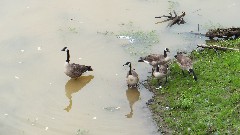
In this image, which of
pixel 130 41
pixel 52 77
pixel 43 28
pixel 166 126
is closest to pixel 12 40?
pixel 43 28

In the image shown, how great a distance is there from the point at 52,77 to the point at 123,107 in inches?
153

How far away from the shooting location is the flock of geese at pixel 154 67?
1853cm

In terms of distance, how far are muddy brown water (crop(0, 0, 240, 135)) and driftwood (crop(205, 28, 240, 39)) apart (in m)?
0.67

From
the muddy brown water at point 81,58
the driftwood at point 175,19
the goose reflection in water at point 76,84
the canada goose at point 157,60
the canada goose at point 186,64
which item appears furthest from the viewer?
the driftwood at point 175,19

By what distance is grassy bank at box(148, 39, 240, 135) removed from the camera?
53.4 ft

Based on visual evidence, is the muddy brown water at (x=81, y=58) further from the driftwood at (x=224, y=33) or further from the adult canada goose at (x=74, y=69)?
the driftwood at (x=224, y=33)

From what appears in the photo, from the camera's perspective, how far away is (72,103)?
18.8 metres

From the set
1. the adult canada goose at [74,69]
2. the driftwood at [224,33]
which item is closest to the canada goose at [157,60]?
the adult canada goose at [74,69]

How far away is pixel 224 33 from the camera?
72.1 feet

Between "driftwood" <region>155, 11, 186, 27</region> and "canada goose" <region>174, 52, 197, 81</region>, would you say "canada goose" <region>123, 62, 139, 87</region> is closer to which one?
"canada goose" <region>174, 52, 197, 81</region>

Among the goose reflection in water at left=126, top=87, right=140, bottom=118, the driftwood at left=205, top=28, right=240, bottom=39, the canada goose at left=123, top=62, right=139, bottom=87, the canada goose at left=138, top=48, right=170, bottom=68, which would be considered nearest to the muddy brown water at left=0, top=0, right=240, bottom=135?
the goose reflection in water at left=126, top=87, right=140, bottom=118

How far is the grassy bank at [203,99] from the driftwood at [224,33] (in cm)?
188

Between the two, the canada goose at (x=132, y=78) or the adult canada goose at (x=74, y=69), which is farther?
the adult canada goose at (x=74, y=69)

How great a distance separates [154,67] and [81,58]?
12.8ft
